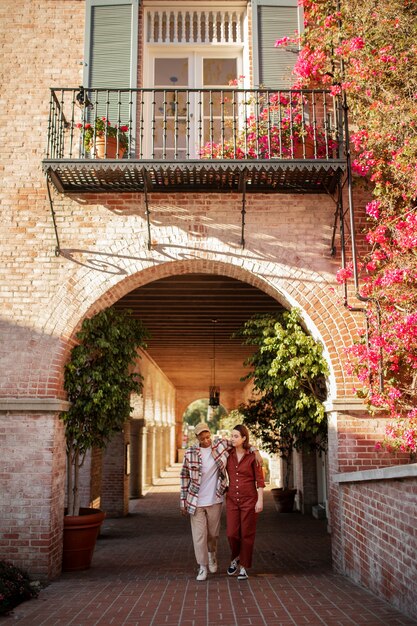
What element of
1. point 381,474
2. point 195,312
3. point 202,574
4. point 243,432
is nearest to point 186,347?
point 195,312

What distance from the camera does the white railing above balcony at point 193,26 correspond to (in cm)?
903

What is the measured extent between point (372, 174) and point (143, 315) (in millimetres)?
6820

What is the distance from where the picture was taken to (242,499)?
21.1 feet

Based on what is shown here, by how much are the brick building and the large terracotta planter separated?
0.18 metres

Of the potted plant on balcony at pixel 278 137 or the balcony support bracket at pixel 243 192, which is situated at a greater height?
the potted plant on balcony at pixel 278 137

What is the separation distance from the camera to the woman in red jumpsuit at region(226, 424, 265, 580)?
639 centimetres

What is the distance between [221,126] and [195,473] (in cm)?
465

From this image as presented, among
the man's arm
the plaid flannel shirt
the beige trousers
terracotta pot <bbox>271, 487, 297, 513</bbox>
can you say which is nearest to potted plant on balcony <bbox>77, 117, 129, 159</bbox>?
the plaid flannel shirt

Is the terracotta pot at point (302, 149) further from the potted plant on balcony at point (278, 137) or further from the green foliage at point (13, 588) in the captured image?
the green foliage at point (13, 588)

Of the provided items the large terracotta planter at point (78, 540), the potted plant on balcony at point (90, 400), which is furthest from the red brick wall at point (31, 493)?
the potted plant on balcony at point (90, 400)

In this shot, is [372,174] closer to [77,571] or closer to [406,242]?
[406,242]

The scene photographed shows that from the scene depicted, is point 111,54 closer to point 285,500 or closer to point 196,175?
point 196,175

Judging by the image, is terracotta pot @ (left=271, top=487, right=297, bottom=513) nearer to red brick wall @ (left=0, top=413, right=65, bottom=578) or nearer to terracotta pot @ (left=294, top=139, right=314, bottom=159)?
red brick wall @ (left=0, top=413, right=65, bottom=578)

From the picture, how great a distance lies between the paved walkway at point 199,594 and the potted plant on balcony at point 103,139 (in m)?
5.37
